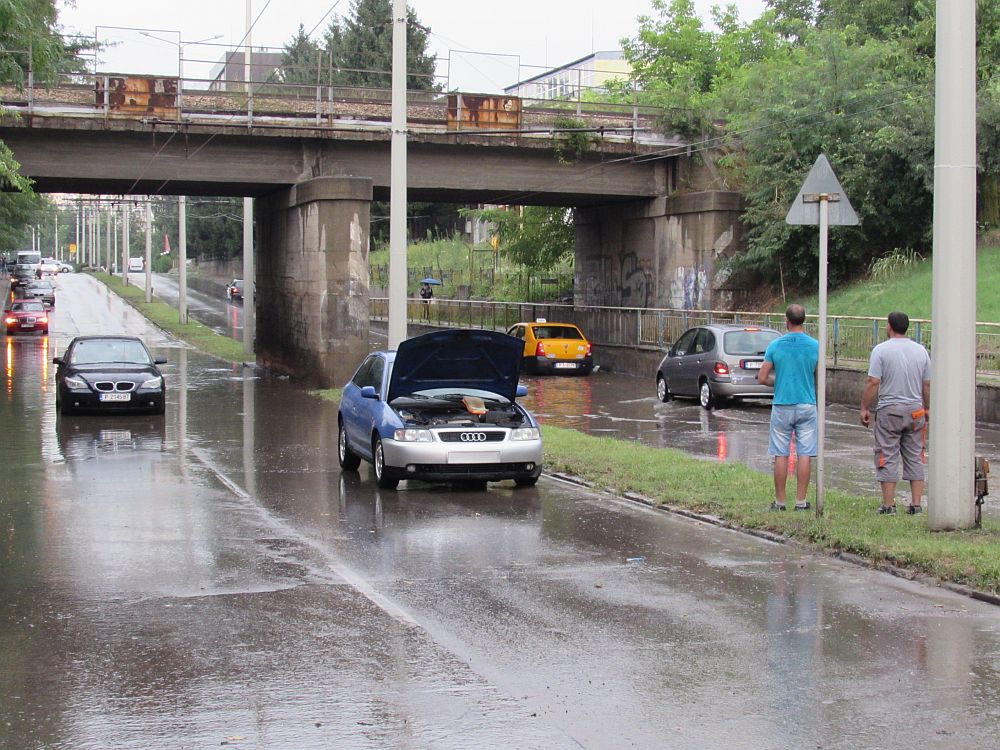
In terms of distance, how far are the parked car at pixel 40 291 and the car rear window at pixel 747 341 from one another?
52302mm

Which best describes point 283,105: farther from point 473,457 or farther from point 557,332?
point 473,457

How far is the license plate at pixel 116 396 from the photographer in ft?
73.7

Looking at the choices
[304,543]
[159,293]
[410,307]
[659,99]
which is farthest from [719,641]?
[159,293]

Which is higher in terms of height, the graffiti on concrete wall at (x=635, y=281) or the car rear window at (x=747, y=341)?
the graffiti on concrete wall at (x=635, y=281)

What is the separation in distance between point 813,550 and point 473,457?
444cm

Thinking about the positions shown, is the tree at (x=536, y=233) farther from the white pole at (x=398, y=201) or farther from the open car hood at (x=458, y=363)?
the open car hood at (x=458, y=363)

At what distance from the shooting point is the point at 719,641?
7527mm

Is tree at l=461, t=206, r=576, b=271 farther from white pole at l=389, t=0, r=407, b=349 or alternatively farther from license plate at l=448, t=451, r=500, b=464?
license plate at l=448, t=451, r=500, b=464

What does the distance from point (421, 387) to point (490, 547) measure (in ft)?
14.2

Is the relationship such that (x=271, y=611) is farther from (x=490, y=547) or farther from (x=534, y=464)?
(x=534, y=464)

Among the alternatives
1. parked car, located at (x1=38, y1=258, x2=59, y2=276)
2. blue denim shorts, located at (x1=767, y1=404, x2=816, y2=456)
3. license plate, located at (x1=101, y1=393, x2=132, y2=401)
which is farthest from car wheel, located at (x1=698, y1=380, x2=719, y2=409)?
parked car, located at (x1=38, y1=258, x2=59, y2=276)

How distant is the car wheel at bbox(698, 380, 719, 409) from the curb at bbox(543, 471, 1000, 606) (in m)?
10.4

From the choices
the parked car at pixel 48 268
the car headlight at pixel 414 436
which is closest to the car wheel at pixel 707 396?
the car headlight at pixel 414 436

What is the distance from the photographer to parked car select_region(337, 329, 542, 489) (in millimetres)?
13742
